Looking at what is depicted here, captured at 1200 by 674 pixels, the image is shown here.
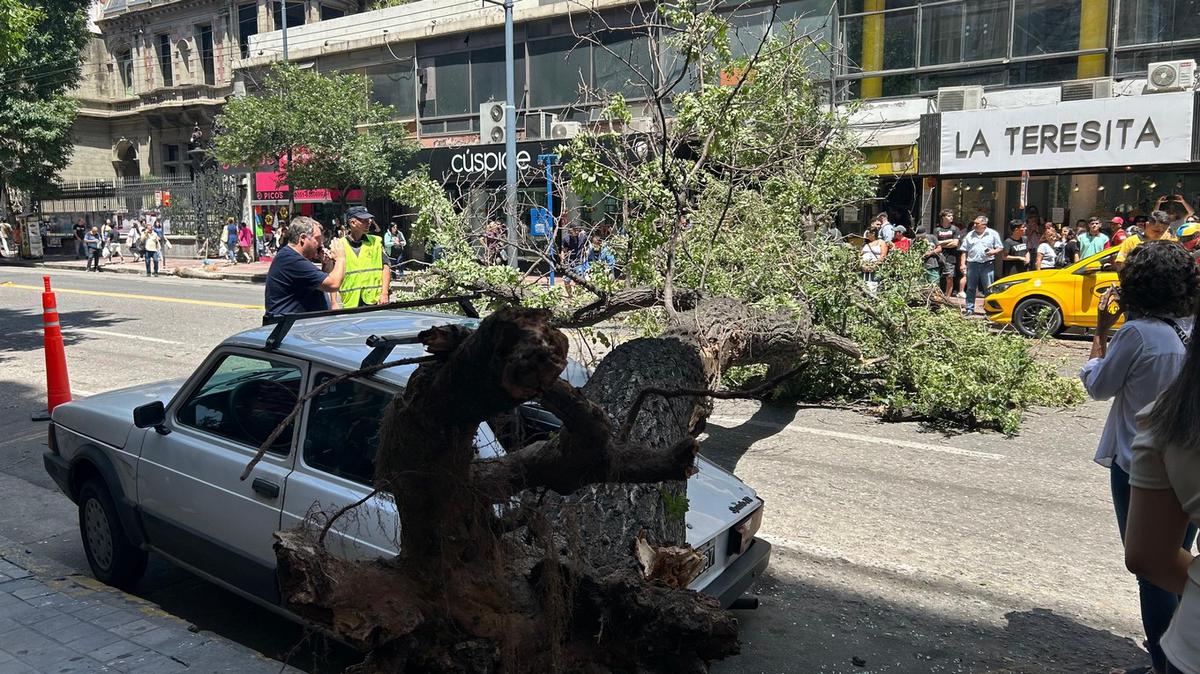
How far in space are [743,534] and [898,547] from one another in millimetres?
1626

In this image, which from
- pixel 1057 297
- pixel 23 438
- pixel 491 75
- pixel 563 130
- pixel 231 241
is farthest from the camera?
pixel 231 241

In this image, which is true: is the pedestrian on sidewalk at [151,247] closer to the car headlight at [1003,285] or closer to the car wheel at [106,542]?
the car headlight at [1003,285]

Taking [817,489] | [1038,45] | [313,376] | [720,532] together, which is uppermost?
[1038,45]

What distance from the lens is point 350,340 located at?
421 centimetres

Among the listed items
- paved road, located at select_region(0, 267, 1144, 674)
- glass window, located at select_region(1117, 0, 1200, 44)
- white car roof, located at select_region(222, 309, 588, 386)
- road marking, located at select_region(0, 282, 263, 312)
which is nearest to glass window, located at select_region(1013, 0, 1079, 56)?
glass window, located at select_region(1117, 0, 1200, 44)

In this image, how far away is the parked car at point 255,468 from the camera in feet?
12.4

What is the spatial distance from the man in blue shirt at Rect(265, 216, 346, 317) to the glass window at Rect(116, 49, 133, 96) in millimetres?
43470

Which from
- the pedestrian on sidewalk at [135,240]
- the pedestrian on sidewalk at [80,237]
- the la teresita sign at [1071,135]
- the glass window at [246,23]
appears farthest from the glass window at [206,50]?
Answer: the la teresita sign at [1071,135]

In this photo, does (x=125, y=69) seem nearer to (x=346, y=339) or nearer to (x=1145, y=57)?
(x=1145, y=57)

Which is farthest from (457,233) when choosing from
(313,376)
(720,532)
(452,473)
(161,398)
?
(452,473)

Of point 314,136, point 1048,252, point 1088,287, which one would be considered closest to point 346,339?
point 1088,287

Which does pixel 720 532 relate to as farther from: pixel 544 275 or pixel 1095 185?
pixel 1095 185

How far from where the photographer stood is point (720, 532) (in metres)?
3.88

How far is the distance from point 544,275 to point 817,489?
2.81m
